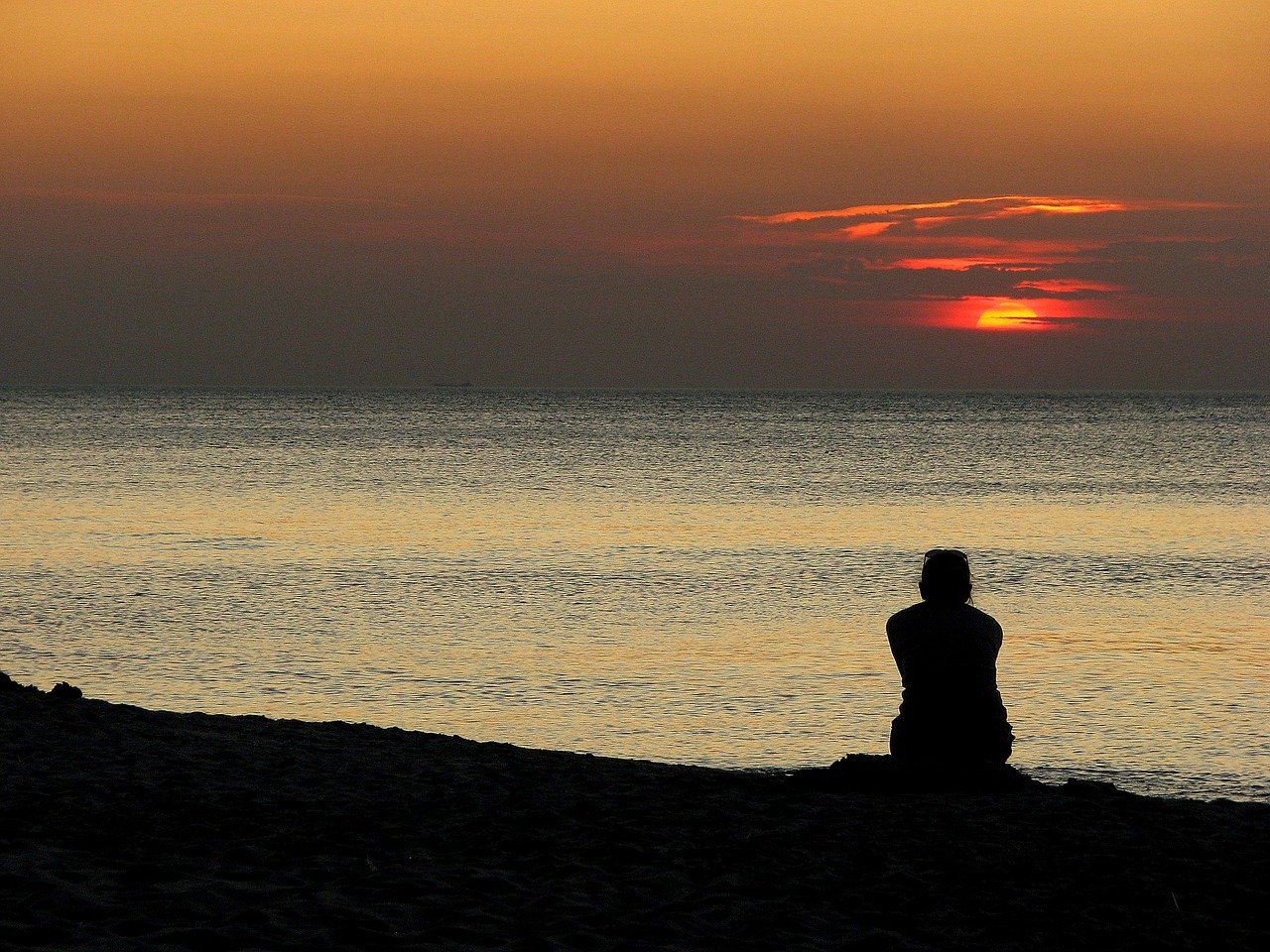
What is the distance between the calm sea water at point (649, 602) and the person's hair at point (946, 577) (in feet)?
19.3

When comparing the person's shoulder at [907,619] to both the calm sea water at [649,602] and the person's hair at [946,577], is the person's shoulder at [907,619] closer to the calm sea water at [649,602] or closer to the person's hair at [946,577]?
the person's hair at [946,577]

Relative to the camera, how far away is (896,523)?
43562mm

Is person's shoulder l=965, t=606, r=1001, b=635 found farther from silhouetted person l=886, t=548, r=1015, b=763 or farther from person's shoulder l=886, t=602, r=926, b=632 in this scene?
person's shoulder l=886, t=602, r=926, b=632

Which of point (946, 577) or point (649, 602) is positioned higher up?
point (946, 577)

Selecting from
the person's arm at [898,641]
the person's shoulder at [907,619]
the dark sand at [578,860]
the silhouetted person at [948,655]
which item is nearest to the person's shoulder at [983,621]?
the silhouetted person at [948,655]

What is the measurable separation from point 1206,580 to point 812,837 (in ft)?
79.3

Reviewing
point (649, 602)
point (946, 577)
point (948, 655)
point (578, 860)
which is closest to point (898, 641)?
point (948, 655)

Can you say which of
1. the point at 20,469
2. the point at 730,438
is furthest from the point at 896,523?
the point at 730,438

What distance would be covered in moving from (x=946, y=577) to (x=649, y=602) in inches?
690

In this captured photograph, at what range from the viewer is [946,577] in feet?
29.5

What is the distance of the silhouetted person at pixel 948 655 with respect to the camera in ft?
29.5

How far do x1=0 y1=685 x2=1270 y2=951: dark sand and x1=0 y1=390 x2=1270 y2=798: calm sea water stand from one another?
16.8 ft

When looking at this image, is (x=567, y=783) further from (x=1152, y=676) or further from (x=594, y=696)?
(x=1152, y=676)

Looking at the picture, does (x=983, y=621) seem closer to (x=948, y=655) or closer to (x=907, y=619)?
(x=948, y=655)
